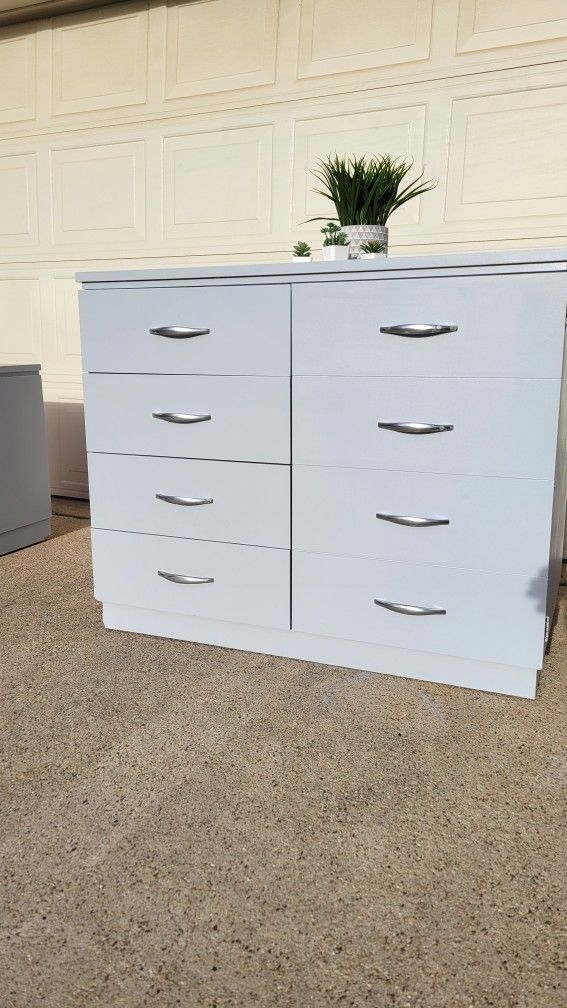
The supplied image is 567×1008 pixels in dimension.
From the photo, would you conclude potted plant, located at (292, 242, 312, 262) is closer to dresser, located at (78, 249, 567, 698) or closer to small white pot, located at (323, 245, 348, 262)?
small white pot, located at (323, 245, 348, 262)

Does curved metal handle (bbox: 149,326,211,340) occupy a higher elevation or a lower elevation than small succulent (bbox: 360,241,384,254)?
lower

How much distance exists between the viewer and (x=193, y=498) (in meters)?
1.56

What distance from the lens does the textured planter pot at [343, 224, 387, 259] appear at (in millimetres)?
1520

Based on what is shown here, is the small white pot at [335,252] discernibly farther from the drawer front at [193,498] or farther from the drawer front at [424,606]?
the drawer front at [424,606]

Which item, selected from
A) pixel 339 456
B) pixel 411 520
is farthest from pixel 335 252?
pixel 411 520

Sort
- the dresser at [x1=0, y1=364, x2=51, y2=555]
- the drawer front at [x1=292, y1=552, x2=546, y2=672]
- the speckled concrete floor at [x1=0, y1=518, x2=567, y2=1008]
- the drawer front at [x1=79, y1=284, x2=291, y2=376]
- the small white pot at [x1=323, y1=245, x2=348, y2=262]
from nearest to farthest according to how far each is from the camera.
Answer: the speckled concrete floor at [x1=0, y1=518, x2=567, y2=1008] < the drawer front at [x1=292, y1=552, x2=546, y2=672] < the drawer front at [x1=79, y1=284, x2=291, y2=376] < the small white pot at [x1=323, y1=245, x2=348, y2=262] < the dresser at [x1=0, y1=364, x2=51, y2=555]

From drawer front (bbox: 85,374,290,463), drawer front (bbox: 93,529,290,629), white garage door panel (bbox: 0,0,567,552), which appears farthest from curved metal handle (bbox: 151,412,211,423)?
white garage door panel (bbox: 0,0,567,552)

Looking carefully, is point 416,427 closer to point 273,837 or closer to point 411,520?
point 411,520

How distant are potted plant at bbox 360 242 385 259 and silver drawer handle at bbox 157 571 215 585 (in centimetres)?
76

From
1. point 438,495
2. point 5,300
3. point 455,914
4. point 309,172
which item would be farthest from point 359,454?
point 5,300

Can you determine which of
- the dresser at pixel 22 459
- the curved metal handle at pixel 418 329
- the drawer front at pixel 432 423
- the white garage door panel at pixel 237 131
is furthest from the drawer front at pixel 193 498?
the white garage door panel at pixel 237 131

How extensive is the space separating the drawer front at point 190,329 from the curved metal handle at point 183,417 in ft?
0.29

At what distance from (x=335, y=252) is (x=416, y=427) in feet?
1.51

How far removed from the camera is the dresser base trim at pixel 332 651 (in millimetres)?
1392
